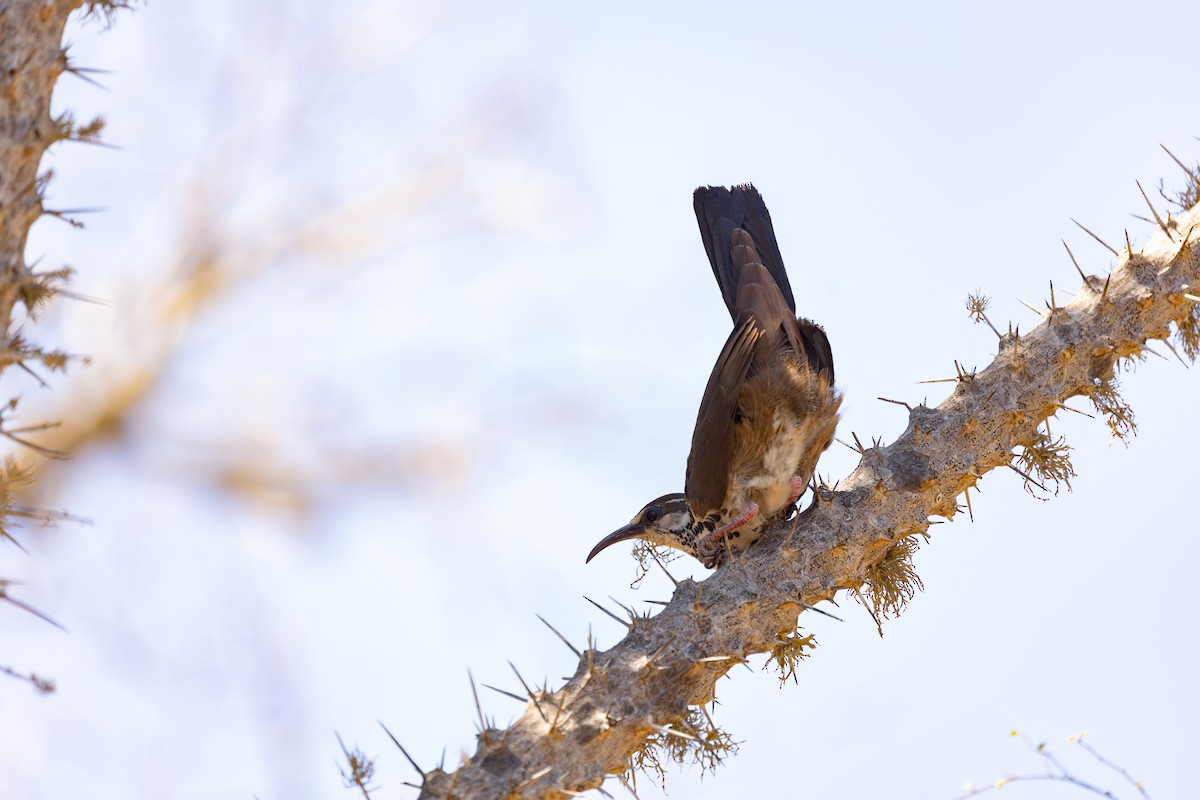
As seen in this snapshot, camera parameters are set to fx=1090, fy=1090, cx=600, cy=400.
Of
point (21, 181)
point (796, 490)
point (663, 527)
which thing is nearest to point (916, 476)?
point (796, 490)

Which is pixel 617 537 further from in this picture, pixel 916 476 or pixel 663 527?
pixel 916 476

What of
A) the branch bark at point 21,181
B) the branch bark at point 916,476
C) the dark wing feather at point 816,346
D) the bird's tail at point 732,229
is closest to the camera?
the branch bark at point 21,181

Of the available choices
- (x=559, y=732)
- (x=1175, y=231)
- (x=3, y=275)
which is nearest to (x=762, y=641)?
(x=559, y=732)

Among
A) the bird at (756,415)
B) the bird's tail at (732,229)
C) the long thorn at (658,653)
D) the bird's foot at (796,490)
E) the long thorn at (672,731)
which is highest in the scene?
the bird's tail at (732,229)

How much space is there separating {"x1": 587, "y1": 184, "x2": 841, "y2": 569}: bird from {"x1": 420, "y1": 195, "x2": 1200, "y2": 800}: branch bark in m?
0.67

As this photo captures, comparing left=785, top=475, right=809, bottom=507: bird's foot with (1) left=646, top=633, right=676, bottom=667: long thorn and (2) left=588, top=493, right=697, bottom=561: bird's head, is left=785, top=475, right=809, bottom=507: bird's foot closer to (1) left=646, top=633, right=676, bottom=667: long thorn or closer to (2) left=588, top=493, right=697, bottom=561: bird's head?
(2) left=588, top=493, right=697, bottom=561: bird's head

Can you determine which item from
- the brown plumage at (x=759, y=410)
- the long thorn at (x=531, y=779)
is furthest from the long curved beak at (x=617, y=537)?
the long thorn at (x=531, y=779)

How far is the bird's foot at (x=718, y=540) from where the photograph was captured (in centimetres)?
354

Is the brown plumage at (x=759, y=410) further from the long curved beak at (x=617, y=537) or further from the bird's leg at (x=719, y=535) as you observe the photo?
the long curved beak at (x=617, y=537)

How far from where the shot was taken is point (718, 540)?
12.3 ft

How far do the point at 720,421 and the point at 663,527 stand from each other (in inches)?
23.0

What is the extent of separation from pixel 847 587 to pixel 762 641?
31 cm

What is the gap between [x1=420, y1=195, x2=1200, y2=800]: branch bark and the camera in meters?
2.47

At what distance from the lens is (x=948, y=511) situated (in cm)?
280
